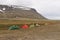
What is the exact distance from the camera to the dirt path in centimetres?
491

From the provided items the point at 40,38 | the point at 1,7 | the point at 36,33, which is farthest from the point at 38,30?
the point at 1,7

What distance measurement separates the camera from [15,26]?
5.80m

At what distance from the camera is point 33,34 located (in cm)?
525

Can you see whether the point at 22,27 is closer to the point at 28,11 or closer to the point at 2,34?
the point at 2,34

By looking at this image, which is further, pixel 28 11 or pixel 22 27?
pixel 28 11

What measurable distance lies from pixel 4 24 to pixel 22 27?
58 cm

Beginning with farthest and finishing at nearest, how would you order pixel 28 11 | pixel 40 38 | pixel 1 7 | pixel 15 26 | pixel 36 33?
pixel 28 11
pixel 1 7
pixel 15 26
pixel 36 33
pixel 40 38

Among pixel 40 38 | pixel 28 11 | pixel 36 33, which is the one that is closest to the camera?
pixel 40 38

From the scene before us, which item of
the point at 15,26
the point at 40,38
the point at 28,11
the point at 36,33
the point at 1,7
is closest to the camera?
the point at 40,38

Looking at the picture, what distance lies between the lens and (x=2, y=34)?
509cm

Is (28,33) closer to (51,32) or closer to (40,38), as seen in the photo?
(40,38)

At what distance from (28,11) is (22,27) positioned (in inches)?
282

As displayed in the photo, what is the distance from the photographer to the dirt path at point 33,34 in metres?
4.91

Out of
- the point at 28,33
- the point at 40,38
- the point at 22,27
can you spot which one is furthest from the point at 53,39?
the point at 22,27
